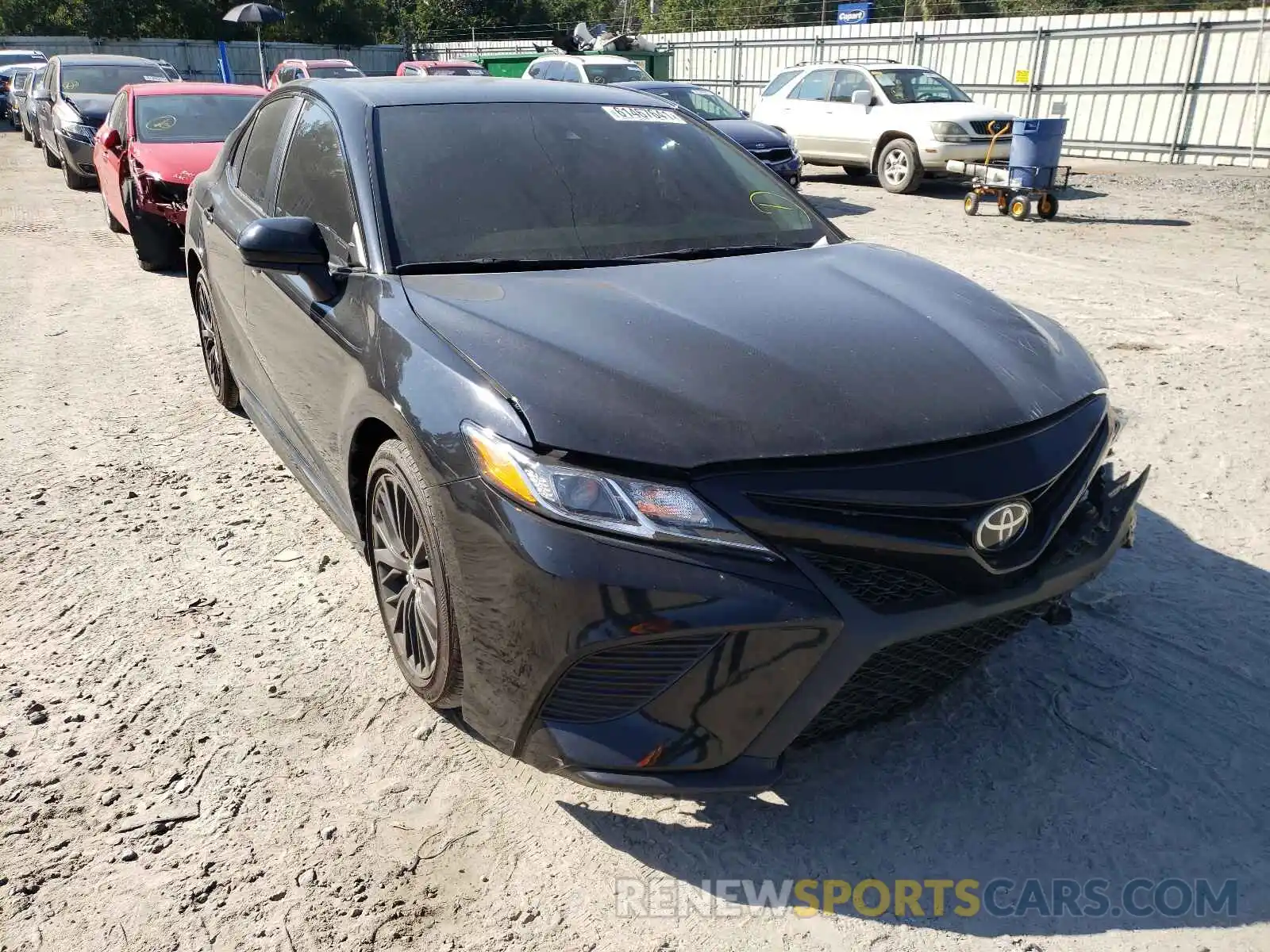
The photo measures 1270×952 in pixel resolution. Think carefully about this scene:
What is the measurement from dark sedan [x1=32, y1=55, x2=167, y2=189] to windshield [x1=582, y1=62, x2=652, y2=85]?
5955 mm

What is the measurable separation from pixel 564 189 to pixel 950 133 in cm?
1100

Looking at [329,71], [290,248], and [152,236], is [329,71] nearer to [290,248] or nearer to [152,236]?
[152,236]

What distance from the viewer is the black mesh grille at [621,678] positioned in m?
1.98

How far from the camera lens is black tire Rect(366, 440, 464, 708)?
7.74 feet

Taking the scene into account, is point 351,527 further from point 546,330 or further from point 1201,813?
point 1201,813

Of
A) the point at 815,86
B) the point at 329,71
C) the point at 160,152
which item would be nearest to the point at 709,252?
the point at 160,152

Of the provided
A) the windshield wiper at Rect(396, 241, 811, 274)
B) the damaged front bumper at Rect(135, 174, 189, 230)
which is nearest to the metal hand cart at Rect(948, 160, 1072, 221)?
the damaged front bumper at Rect(135, 174, 189, 230)

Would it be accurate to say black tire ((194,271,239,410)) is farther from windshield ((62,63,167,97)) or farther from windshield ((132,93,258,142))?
windshield ((62,63,167,97))

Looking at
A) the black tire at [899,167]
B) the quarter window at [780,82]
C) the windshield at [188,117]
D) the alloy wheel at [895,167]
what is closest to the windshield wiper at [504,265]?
the windshield at [188,117]

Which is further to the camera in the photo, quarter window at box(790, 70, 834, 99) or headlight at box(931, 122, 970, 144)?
quarter window at box(790, 70, 834, 99)

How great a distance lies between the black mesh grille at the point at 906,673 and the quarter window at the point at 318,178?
195 centimetres

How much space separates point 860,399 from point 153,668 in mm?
2242

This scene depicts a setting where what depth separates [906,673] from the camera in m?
2.18

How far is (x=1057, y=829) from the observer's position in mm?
2359
